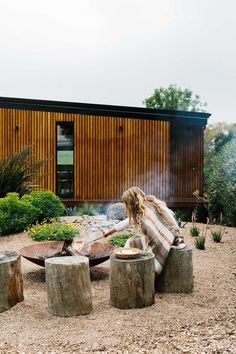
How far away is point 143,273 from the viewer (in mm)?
4582

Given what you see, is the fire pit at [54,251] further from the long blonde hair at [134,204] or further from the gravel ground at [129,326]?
the long blonde hair at [134,204]

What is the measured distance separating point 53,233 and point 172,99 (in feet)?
86.1

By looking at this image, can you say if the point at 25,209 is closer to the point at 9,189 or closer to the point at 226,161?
the point at 9,189

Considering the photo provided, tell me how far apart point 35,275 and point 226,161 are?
640 cm

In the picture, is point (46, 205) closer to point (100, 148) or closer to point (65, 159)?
point (65, 159)

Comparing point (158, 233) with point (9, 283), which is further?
point (158, 233)

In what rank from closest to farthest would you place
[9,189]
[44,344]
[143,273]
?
1. [44,344]
2. [143,273]
3. [9,189]

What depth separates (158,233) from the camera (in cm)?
513

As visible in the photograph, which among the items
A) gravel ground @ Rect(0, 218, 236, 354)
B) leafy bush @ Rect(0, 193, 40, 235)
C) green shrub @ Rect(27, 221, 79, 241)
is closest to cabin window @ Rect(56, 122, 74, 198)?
leafy bush @ Rect(0, 193, 40, 235)

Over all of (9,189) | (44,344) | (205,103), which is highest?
(205,103)

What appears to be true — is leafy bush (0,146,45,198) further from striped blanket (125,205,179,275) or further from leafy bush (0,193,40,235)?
striped blanket (125,205,179,275)

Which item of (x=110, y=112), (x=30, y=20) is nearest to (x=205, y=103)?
(x=30, y=20)

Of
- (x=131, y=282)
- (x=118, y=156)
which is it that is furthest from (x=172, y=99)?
(x=131, y=282)

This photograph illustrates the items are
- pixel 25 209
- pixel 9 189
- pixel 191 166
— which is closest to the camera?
pixel 25 209
